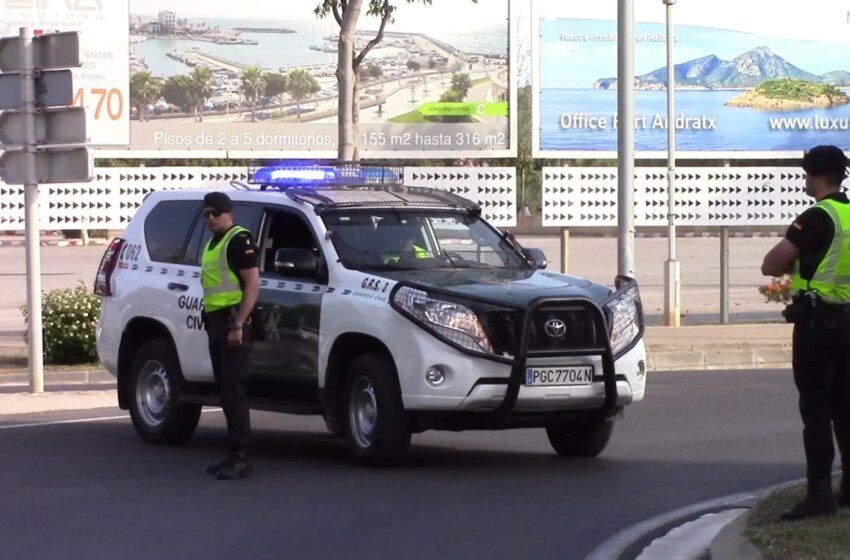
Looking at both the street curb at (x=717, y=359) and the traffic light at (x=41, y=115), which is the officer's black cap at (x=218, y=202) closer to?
the traffic light at (x=41, y=115)

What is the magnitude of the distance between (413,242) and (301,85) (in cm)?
1548

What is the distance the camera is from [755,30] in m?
27.1

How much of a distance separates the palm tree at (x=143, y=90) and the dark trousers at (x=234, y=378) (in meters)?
15.9

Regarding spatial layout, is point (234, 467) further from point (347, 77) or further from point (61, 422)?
point (347, 77)

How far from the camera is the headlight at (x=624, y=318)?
11031 millimetres

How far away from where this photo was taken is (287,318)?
1156 cm

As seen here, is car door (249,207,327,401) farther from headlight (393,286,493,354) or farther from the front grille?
the front grille

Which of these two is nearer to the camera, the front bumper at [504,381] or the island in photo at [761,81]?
the front bumper at [504,381]

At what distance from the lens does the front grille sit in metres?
10.6

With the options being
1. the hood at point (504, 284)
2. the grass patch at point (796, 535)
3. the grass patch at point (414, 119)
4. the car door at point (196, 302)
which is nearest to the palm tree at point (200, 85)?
the grass patch at point (414, 119)

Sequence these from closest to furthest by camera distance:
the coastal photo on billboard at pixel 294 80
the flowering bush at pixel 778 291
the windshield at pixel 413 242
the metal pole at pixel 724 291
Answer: the windshield at pixel 413 242
the flowering bush at pixel 778 291
the metal pole at pixel 724 291
the coastal photo on billboard at pixel 294 80

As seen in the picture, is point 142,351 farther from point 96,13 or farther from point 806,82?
point 806,82

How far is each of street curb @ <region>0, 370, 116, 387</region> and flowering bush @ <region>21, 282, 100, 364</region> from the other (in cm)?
80

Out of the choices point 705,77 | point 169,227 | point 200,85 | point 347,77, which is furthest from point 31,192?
point 705,77
